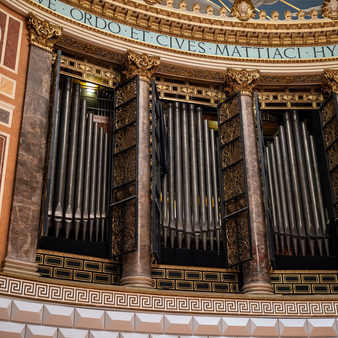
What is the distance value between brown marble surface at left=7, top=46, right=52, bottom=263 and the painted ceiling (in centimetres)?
513

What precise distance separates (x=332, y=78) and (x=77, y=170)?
6039 millimetres

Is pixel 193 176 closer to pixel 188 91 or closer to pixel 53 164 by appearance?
pixel 188 91

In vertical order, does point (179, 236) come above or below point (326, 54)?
below

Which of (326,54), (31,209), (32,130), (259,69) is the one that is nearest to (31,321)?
(31,209)

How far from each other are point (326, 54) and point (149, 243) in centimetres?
624

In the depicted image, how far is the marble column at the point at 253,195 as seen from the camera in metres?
10.9

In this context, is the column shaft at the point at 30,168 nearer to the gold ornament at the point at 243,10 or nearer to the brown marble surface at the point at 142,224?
the brown marble surface at the point at 142,224

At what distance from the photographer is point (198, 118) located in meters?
13.0

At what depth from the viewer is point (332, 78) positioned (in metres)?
13.1

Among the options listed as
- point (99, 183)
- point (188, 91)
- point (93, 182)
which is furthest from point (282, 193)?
point (93, 182)

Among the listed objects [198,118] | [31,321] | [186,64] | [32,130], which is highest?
[186,64]

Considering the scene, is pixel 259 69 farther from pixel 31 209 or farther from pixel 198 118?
pixel 31 209

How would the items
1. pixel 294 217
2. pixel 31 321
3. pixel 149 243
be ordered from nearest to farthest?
pixel 31 321, pixel 149 243, pixel 294 217

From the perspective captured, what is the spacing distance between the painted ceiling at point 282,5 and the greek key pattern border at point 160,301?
7416mm
